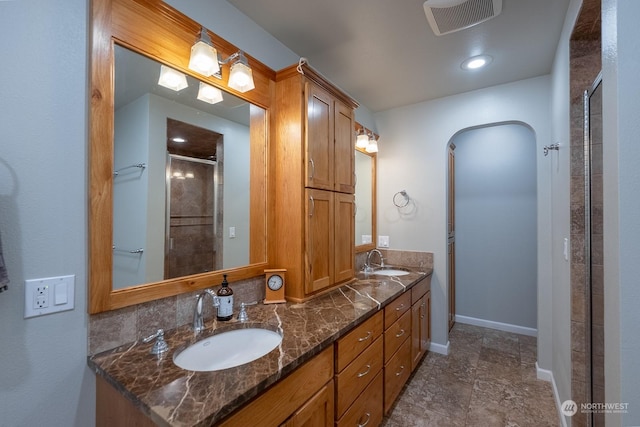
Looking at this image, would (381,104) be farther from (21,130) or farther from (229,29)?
(21,130)

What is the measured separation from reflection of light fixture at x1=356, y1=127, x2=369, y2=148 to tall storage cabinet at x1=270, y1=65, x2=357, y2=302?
738 millimetres

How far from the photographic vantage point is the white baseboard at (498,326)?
3.15 metres

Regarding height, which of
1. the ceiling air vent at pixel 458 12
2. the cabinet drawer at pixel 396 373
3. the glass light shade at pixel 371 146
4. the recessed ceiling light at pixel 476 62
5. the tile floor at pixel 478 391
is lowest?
the tile floor at pixel 478 391

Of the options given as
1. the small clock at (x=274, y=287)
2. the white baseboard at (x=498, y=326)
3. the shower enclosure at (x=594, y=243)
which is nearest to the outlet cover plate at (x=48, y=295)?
the small clock at (x=274, y=287)

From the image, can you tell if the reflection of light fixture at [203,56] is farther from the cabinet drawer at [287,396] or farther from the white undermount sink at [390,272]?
the white undermount sink at [390,272]

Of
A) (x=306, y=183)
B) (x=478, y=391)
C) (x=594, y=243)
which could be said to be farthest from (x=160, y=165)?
(x=478, y=391)

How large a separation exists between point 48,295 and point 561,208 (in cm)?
267

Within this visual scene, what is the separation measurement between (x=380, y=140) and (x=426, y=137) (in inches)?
19.9

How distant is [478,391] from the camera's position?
217 cm

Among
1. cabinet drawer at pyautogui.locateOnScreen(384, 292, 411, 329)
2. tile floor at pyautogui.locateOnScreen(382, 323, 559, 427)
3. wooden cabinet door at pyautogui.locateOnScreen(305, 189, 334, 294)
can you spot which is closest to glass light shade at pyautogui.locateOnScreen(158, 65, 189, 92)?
wooden cabinet door at pyautogui.locateOnScreen(305, 189, 334, 294)

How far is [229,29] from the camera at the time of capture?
1569 millimetres

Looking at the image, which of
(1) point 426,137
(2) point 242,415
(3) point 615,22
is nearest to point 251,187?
(2) point 242,415

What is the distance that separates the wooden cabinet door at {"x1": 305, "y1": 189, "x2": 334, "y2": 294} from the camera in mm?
1741

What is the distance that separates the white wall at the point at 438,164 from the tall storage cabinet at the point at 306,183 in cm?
121
